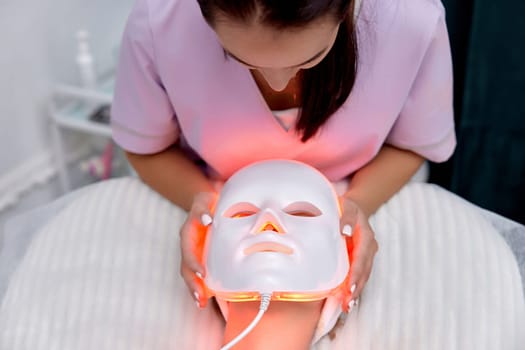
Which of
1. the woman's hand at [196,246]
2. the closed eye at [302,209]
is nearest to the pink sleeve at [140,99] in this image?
the woman's hand at [196,246]

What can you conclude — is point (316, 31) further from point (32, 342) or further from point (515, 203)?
point (515, 203)

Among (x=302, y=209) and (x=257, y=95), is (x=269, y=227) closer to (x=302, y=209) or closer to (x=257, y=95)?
(x=302, y=209)

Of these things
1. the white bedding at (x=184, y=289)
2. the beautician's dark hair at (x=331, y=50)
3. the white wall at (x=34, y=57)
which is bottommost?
the white wall at (x=34, y=57)

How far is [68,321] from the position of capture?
0.86 meters

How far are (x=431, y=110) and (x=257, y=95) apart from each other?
0.81 ft

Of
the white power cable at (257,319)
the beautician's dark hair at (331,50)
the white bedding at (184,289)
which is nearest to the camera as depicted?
the beautician's dark hair at (331,50)

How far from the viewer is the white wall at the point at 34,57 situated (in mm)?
1425

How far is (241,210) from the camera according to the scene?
83 centimetres

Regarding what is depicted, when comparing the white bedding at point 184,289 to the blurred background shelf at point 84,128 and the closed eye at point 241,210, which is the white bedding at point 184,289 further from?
the blurred background shelf at point 84,128

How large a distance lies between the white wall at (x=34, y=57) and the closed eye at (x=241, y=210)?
2.60 feet

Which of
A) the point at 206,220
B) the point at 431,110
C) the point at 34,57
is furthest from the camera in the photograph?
the point at 34,57

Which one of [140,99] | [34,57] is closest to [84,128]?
[34,57]

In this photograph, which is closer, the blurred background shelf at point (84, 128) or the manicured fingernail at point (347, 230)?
the manicured fingernail at point (347, 230)

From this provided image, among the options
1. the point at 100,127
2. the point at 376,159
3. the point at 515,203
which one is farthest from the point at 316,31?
the point at 100,127
